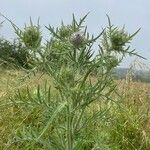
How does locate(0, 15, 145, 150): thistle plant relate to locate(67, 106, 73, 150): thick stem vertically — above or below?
above

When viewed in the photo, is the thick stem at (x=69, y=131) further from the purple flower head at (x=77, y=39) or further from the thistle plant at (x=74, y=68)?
the purple flower head at (x=77, y=39)

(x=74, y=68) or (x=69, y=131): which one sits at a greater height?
(x=74, y=68)

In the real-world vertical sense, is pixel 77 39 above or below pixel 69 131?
above

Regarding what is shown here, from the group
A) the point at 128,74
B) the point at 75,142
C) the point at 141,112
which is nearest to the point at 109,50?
the point at 75,142

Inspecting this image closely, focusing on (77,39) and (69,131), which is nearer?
(77,39)

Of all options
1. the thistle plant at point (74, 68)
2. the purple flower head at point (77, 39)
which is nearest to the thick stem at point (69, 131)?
the thistle plant at point (74, 68)

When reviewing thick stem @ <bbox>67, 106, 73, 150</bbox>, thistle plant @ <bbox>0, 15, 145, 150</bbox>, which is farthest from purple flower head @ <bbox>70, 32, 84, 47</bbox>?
thick stem @ <bbox>67, 106, 73, 150</bbox>

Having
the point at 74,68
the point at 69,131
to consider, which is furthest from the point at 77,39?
the point at 69,131

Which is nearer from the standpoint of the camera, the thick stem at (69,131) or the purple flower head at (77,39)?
the purple flower head at (77,39)

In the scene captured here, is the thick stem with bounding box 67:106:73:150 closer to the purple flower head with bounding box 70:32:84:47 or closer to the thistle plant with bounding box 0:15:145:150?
the thistle plant with bounding box 0:15:145:150

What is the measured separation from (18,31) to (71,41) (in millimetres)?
269

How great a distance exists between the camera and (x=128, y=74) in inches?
192

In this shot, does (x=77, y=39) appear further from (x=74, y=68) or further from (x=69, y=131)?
(x=69, y=131)

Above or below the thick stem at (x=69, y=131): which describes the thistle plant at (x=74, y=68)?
above
